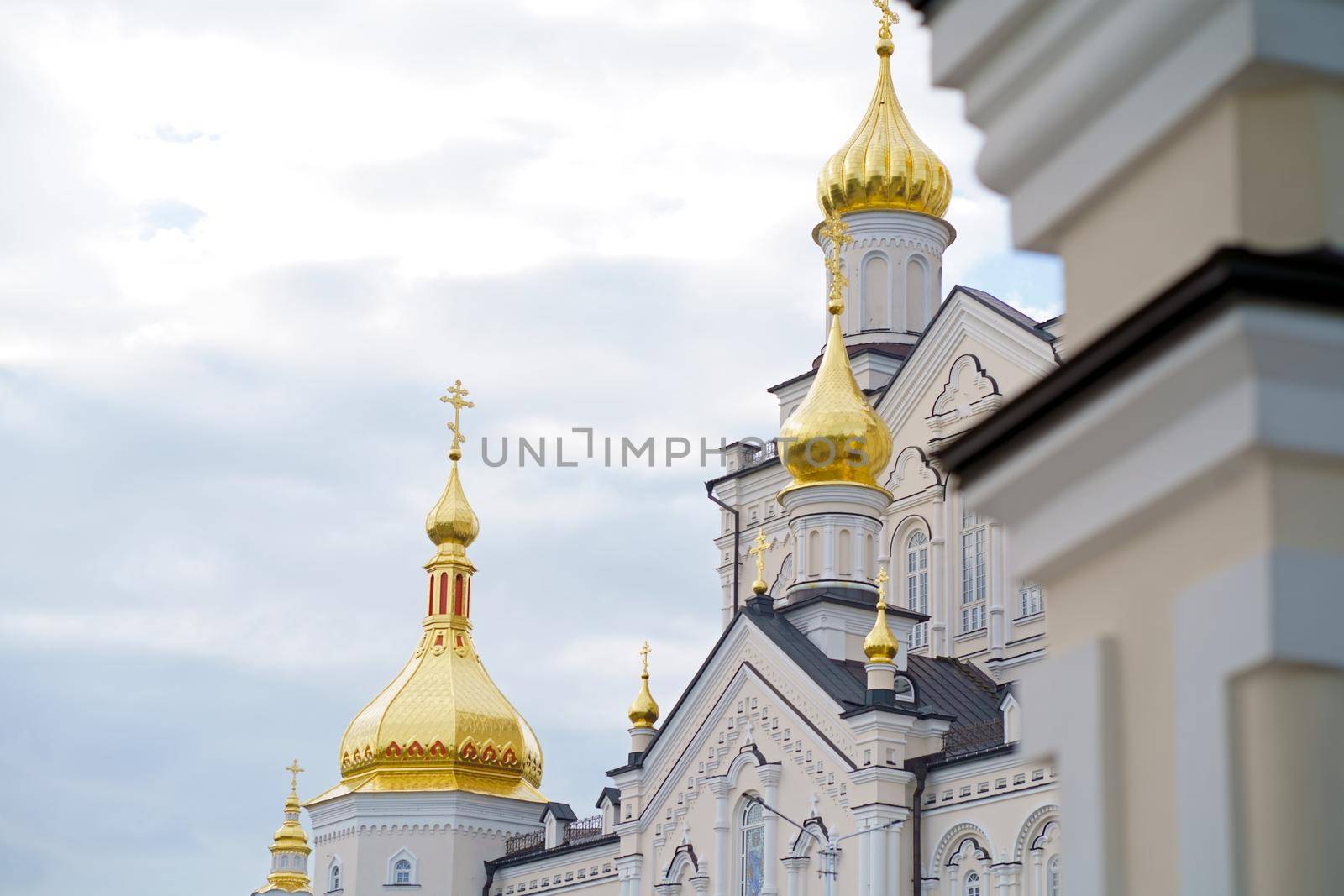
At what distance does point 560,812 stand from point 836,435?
6918 mm

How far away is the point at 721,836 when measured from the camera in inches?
927

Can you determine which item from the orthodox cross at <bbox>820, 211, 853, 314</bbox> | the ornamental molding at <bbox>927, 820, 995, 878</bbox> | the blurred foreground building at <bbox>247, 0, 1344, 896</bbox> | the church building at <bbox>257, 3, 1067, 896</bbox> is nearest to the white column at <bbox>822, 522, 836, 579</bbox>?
the church building at <bbox>257, 3, 1067, 896</bbox>

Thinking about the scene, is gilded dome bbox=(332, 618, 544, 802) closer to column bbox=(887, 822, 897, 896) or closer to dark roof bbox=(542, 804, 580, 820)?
dark roof bbox=(542, 804, 580, 820)

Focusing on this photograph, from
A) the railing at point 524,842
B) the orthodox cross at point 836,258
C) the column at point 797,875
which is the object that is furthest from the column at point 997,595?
the railing at point 524,842

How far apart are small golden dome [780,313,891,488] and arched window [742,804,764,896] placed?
14.7 ft

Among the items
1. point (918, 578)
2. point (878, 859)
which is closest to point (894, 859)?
point (878, 859)

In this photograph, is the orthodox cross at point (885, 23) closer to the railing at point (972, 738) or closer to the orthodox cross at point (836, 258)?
the orthodox cross at point (836, 258)

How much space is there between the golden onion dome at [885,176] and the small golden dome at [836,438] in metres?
5.04

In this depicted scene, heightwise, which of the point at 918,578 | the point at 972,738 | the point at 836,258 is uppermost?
A: the point at 836,258

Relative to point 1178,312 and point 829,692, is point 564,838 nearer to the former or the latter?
point 829,692

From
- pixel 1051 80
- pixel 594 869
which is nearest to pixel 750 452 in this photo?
pixel 594 869

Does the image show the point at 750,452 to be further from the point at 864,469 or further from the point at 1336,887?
the point at 1336,887

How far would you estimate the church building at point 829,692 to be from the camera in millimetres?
21938

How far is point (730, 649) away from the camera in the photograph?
24.3m
